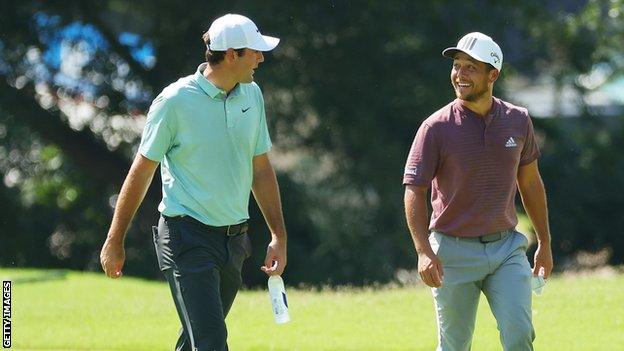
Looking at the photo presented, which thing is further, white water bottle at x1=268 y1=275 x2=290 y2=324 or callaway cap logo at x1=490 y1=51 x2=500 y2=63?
callaway cap logo at x1=490 y1=51 x2=500 y2=63

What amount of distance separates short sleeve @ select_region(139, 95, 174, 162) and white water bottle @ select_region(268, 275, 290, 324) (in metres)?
0.80

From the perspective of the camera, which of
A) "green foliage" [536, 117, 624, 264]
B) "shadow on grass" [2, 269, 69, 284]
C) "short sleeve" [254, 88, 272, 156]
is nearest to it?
"short sleeve" [254, 88, 272, 156]

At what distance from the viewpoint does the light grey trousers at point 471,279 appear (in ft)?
21.4

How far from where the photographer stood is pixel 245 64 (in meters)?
6.35

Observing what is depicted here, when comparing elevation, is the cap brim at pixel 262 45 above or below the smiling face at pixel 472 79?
above

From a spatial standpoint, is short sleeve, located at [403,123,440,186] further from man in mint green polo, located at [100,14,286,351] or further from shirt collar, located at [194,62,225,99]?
shirt collar, located at [194,62,225,99]

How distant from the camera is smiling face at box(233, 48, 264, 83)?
6.33 metres

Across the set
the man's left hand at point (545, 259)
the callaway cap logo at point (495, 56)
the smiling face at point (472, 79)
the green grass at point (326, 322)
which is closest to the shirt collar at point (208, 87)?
the smiling face at point (472, 79)

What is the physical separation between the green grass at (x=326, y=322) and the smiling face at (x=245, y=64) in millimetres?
3866

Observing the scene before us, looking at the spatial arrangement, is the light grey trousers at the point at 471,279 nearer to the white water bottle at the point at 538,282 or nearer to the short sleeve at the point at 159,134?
the white water bottle at the point at 538,282

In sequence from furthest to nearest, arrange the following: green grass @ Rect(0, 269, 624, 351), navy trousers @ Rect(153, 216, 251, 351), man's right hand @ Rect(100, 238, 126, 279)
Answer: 1. green grass @ Rect(0, 269, 624, 351)
2. man's right hand @ Rect(100, 238, 126, 279)
3. navy trousers @ Rect(153, 216, 251, 351)

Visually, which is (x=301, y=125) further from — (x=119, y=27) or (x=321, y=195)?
(x=119, y=27)

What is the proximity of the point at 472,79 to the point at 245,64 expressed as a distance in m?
1.15

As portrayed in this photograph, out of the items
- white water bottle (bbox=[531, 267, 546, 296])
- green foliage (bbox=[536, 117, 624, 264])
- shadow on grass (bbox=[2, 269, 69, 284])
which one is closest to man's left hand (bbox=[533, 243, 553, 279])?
white water bottle (bbox=[531, 267, 546, 296])
